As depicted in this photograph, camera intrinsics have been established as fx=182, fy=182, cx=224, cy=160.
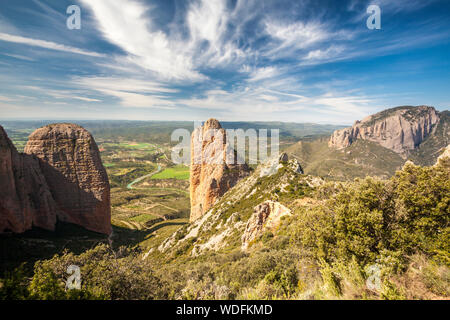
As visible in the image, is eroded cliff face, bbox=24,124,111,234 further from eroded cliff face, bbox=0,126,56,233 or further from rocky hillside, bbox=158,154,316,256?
rocky hillside, bbox=158,154,316,256

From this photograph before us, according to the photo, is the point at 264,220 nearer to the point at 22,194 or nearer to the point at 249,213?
the point at 249,213

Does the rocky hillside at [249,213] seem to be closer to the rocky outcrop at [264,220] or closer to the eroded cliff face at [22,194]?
the rocky outcrop at [264,220]

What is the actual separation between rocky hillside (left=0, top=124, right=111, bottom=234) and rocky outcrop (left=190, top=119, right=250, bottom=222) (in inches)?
947

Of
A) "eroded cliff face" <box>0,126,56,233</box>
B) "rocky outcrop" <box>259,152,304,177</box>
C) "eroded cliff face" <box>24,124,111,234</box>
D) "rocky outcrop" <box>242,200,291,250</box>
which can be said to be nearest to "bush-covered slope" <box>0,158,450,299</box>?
"rocky outcrop" <box>242,200,291,250</box>

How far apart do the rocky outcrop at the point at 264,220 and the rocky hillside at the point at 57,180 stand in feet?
136

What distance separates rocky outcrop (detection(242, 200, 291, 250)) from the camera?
21.4m

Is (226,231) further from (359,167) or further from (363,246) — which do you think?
(359,167)

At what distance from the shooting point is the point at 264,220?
74.6ft

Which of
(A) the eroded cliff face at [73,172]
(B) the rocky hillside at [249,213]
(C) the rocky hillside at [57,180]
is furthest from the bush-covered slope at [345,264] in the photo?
(A) the eroded cliff face at [73,172]

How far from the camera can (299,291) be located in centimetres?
813

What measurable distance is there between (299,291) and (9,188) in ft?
162

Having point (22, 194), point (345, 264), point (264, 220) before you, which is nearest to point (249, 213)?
point (264, 220)

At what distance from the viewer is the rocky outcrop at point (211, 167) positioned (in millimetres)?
49594
